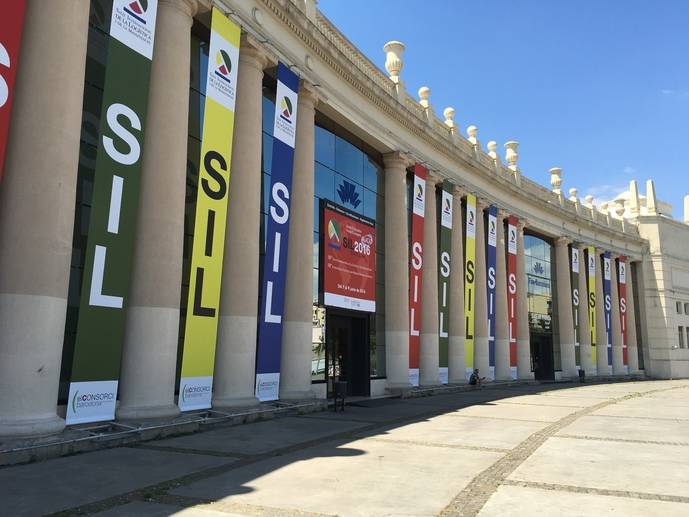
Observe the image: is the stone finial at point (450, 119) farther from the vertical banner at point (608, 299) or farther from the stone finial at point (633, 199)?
the stone finial at point (633, 199)

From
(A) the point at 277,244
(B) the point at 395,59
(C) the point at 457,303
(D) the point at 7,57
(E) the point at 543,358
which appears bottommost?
(E) the point at 543,358

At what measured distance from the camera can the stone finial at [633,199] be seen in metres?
54.2

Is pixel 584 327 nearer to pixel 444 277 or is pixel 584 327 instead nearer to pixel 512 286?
pixel 512 286

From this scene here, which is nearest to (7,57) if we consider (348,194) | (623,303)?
(348,194)

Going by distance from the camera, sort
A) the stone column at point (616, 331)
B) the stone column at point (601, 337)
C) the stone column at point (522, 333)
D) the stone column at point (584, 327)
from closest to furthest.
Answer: the stone column at point (522, 333)
the stone column at point (584, 327)
the stone column at point (601, 337)
the stone column at point (616, 331)

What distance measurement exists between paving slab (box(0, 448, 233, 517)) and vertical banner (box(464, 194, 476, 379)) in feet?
66.8

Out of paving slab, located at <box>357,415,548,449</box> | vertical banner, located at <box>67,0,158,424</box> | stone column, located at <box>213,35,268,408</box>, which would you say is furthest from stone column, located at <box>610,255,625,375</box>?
vertical banner, located at <box>67,0,158,424</box>

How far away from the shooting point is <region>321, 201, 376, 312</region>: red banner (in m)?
20.1

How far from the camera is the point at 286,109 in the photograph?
17.1m

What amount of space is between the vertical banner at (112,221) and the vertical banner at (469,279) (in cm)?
1946

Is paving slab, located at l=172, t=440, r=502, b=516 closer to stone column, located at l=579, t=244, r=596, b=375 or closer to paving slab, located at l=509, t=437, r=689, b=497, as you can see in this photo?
paving slab, located at l=509, t=437, r=689, b=497

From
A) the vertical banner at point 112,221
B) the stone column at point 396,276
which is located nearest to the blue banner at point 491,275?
the stone column at point 396,276

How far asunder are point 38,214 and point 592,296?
133 ft

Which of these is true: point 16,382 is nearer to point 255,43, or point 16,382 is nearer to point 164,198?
point 164,198
